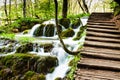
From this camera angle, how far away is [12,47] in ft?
44.0

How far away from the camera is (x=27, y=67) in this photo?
10.6m

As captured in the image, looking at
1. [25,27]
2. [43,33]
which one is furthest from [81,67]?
[25,27]

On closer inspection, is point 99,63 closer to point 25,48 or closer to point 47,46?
point 47,46

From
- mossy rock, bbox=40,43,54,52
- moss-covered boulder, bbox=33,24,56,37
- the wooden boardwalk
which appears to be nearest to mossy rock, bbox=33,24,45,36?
moss-covered boulder, bbox=33,24,56,37

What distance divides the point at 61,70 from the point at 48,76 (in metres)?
0.63

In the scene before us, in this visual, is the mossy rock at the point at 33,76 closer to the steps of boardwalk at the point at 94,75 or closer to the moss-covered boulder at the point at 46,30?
the steps of boardwalk at the point at 94,75

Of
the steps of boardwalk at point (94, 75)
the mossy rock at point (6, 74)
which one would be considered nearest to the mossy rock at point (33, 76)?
the mossy rock at point (6, 74)

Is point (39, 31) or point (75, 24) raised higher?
point (75, 24)

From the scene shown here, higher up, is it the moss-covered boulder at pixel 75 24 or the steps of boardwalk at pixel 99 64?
the steps of boardwalk at pixel 99 64

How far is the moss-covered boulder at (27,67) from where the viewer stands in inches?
393

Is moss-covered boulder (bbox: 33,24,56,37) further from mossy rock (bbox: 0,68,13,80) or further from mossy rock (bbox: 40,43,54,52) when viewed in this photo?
mossy rock (bbox: 0,68,13,80)

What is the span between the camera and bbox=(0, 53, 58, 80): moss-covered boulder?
9977 millimetres

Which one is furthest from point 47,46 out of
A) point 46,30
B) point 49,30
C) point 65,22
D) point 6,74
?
point 65,22

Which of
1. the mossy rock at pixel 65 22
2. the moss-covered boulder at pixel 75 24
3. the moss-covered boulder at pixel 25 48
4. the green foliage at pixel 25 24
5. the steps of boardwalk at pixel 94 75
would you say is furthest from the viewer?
the green foliage at pixel 25 24
